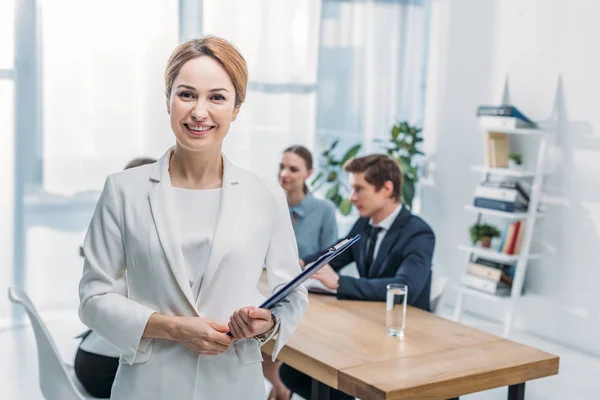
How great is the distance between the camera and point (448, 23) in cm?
578

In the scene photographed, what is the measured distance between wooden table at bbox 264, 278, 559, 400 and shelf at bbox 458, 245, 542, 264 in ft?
7.41

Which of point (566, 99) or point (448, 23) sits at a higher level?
point (448, 23)

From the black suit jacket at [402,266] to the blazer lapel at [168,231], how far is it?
5.04 feet

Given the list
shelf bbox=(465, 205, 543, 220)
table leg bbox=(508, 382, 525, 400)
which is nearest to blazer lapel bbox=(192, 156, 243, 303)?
table leg bbox=(508, 382, 525, 400)

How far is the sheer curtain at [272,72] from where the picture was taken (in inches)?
209

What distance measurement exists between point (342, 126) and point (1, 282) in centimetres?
252

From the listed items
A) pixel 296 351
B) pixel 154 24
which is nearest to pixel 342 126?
pixel 154 24

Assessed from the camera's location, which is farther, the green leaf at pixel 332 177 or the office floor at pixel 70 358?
the green leaf at pixel 332 177

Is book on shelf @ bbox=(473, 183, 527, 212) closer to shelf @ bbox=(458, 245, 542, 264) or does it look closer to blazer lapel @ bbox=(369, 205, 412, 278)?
shelf @ bbox=(458, 245, 542, 264)

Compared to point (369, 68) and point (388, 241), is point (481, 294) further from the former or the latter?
point (388, 241)

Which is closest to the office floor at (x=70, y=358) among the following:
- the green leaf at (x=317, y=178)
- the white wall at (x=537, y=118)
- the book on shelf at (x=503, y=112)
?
the white wall at (x=537, y=118)

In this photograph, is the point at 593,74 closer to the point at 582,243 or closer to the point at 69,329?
the point at 582,243

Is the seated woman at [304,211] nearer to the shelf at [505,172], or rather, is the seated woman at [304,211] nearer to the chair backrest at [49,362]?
the shelf at [505,172]

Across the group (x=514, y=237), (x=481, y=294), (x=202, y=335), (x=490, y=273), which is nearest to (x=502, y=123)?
(x=514, y=237)
